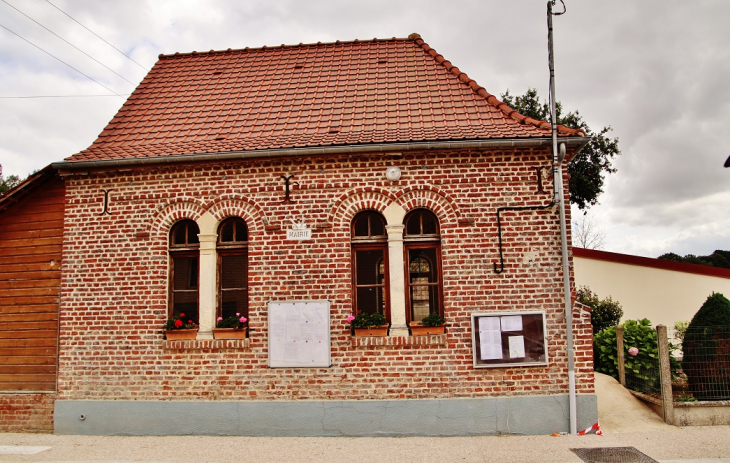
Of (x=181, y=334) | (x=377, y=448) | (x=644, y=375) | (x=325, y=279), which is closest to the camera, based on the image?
(x=377, y=448)

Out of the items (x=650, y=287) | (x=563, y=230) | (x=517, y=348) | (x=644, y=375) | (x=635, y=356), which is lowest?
(x=644, y=375)

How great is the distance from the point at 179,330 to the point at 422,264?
3886 mm

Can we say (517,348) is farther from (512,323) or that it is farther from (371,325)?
(371,325)

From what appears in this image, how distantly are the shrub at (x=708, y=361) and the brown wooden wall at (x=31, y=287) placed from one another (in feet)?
33.0

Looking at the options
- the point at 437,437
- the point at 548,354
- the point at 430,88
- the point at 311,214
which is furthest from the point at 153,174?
the point at 548,354

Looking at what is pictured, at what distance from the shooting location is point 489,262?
8.11 m

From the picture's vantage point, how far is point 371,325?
7992 mm

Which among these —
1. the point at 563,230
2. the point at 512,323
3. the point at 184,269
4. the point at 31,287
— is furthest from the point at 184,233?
the point at 563,230

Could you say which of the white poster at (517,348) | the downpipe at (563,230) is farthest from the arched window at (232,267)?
the downpipe at (563,230)

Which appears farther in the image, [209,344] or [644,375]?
[644,375]

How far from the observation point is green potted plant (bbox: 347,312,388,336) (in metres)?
7.99

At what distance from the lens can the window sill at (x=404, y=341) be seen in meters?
7.96

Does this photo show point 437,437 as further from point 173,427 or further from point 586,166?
point 586,166

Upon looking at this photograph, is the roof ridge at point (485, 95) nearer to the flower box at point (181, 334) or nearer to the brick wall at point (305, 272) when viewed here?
the brick wall at point (305, 272)
